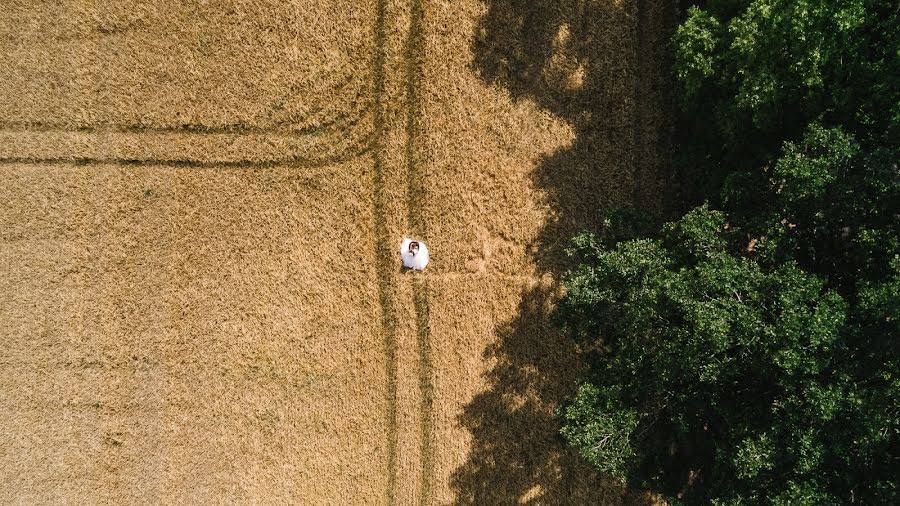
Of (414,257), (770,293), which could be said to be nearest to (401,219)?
(414,257)

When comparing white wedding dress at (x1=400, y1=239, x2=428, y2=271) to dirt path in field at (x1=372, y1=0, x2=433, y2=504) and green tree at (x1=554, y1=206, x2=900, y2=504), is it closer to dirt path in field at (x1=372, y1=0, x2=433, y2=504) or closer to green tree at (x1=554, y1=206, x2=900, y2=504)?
dirt path in field at (x1=372, y1=0, x2=433, y2=504)

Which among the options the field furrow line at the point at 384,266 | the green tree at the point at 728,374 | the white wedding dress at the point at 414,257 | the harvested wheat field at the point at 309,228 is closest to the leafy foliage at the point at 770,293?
the green tree at the point at 728,374

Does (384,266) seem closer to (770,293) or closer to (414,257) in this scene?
(414,257)

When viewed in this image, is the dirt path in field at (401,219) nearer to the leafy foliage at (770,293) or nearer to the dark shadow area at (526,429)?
the dark shadow area at (526,429)

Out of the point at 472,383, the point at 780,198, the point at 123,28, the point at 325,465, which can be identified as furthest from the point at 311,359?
the point at 780,198

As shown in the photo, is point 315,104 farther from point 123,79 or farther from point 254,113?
point 123,79

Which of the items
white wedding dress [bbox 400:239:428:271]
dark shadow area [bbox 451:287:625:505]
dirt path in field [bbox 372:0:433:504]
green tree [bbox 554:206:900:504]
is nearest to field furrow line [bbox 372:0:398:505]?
dirt path in field [bbox 372:0:433:504]
